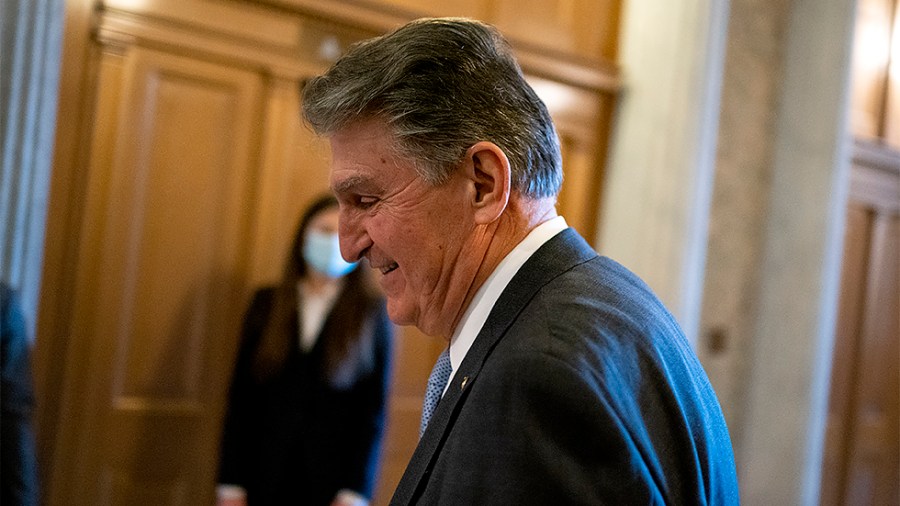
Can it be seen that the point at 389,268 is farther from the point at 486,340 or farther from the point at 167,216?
the point at 167,216

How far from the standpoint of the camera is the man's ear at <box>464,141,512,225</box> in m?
1.28

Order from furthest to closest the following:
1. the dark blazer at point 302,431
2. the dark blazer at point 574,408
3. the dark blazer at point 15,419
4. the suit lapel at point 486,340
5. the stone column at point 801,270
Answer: the stone column at point 801,270
the dark blazer at point 302,431
the dark blazer at point 15,419
the suit lapel at point 486,340
the dark blazer at point 574,408

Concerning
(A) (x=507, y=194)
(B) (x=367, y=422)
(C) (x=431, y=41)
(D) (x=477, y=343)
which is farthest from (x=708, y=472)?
(B) (x=367, y=422)

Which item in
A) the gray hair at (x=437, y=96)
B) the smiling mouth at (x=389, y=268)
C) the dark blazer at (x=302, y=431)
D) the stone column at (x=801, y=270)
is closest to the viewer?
the gray hair at (x=437, y=96)

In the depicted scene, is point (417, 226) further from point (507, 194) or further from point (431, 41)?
point (431, 41)

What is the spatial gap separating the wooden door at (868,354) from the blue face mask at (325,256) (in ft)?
10.9

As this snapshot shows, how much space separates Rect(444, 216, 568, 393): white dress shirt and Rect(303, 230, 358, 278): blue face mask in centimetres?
196

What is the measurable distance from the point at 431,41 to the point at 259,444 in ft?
7.22

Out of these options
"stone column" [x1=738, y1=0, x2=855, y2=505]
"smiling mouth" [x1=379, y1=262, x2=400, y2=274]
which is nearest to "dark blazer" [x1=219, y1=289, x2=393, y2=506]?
"smiling mouth" [x1=379, y1=262, x2=400, y2=274]

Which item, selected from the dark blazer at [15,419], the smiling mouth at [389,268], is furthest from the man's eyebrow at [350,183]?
the dark blazer at [15,419]

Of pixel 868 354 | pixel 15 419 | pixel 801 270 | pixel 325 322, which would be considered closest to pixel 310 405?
pixel 325 322

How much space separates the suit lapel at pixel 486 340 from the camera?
1141mm

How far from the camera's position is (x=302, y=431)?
3.11 meters

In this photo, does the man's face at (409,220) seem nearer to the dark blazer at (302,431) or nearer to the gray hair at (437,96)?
the gray hair at (437,96)
